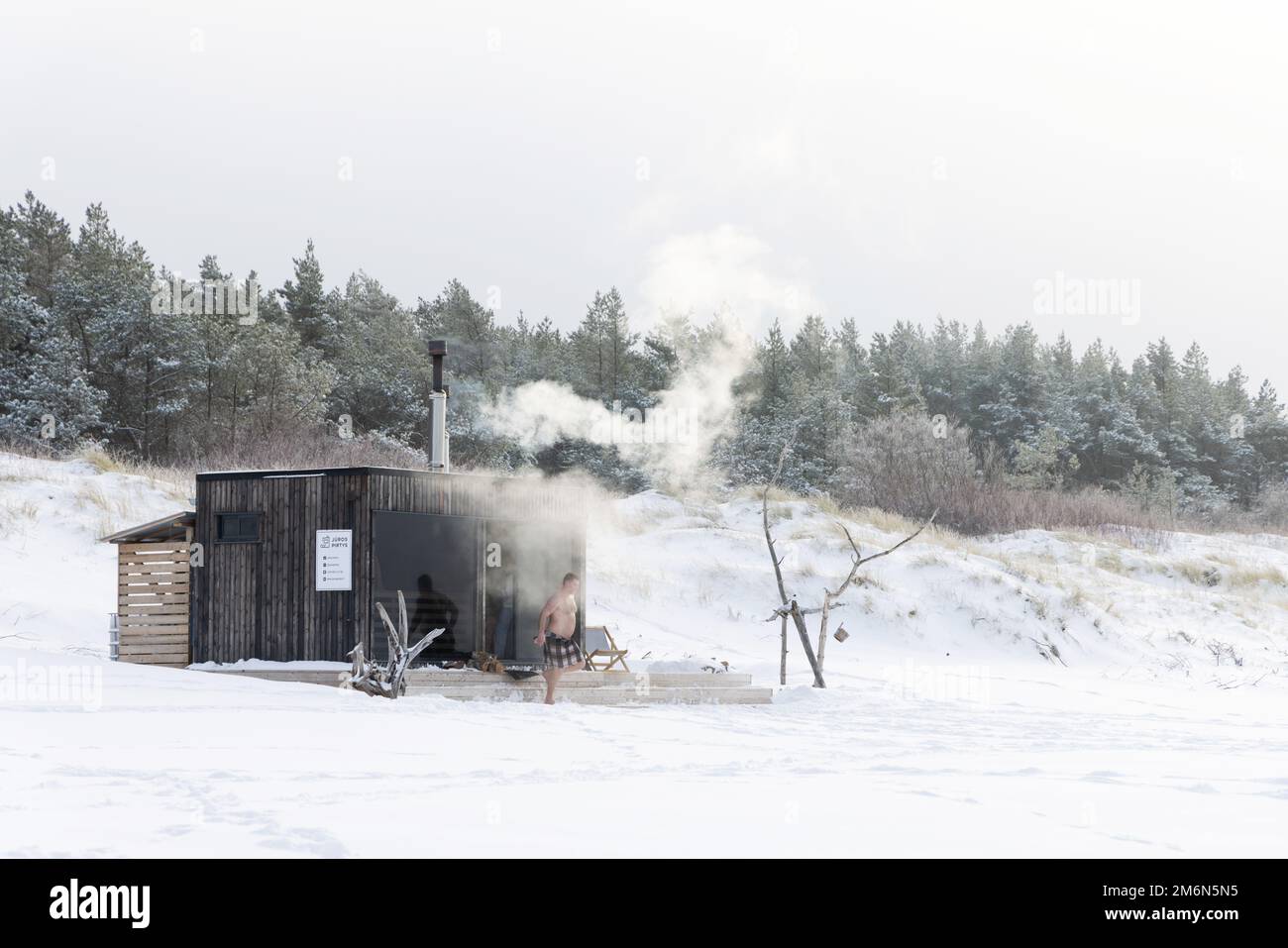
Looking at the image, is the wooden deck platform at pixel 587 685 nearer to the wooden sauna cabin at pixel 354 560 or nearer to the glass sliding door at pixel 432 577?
the wooden sauna cabin at pixel 354 560

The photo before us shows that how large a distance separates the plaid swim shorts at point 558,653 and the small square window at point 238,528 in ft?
12.8

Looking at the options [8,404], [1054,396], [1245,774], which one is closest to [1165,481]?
[1054,396]

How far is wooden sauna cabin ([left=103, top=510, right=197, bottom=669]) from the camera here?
15.8 metres

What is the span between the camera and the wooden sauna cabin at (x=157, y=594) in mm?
15805

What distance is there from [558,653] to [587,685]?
0.95 meters

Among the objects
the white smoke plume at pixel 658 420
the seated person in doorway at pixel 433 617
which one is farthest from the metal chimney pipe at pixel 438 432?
the white smoke plume at pixel 658 420

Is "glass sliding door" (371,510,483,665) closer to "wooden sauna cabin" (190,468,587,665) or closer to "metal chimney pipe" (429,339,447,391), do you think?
"wooden sauna cabin" (190,468,587,665)

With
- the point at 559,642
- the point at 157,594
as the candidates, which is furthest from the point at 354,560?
the point at 157,594

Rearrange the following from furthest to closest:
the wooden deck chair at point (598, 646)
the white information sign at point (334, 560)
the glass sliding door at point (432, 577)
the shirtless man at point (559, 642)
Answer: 1. the wooden deck chair at point (598, 646)
2. the glass sliding door at point (432, 577)
3. the white information sign at point (334, 560)
4. the shirtless man at point (559, 642)

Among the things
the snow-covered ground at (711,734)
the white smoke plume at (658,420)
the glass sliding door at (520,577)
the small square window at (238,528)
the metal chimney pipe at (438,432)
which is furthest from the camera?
the white smoke plume at (658,420)

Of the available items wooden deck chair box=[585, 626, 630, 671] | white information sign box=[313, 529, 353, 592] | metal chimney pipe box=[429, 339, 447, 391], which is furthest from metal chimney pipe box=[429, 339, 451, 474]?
wooden deck chair box=[585, 626, 630, 671]

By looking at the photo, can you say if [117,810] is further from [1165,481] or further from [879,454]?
[1165,481]

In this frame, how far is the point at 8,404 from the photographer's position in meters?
33.5
